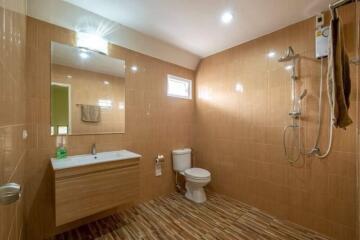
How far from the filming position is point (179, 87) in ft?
10.4

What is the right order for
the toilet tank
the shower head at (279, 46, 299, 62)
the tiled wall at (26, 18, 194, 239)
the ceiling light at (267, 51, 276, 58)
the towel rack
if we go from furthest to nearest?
the toilet tank, the ceiling light at (267, 51, 276, 58), the shower head at (279, 46, 299, 62), the tiled wall at (26, 18, 194, 239), the towel rack

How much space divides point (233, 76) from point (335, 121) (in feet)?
5.26

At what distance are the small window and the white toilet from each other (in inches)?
39.9

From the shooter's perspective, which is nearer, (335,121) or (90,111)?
(335,121)

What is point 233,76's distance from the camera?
2723 millimetres

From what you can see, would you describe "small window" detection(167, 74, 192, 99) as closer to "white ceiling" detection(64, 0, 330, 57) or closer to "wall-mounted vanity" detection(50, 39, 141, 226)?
"white ceiling" detection(64, 0, 330, 57)

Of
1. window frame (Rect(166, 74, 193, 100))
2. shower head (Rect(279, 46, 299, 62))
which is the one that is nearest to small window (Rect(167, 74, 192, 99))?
window frame (Rect(166, 74, 193, 100))

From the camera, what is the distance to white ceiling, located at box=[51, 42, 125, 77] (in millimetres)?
1858

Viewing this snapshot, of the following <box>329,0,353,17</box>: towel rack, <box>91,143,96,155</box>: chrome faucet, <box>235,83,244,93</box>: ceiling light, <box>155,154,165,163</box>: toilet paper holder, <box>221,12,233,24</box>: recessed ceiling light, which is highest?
<box>221,12,233,24</box>: recessed ceiling light

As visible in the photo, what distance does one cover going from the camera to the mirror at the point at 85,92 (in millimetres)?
1870

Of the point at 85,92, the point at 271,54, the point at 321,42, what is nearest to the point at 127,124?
the point at 85,92

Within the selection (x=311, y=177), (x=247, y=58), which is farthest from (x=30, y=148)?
(x=311, y=177)

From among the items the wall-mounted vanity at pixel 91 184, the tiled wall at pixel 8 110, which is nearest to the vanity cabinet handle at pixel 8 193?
the tiled wall at pixel 8 110

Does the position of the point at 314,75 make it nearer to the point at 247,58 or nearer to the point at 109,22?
the point at 247,58
